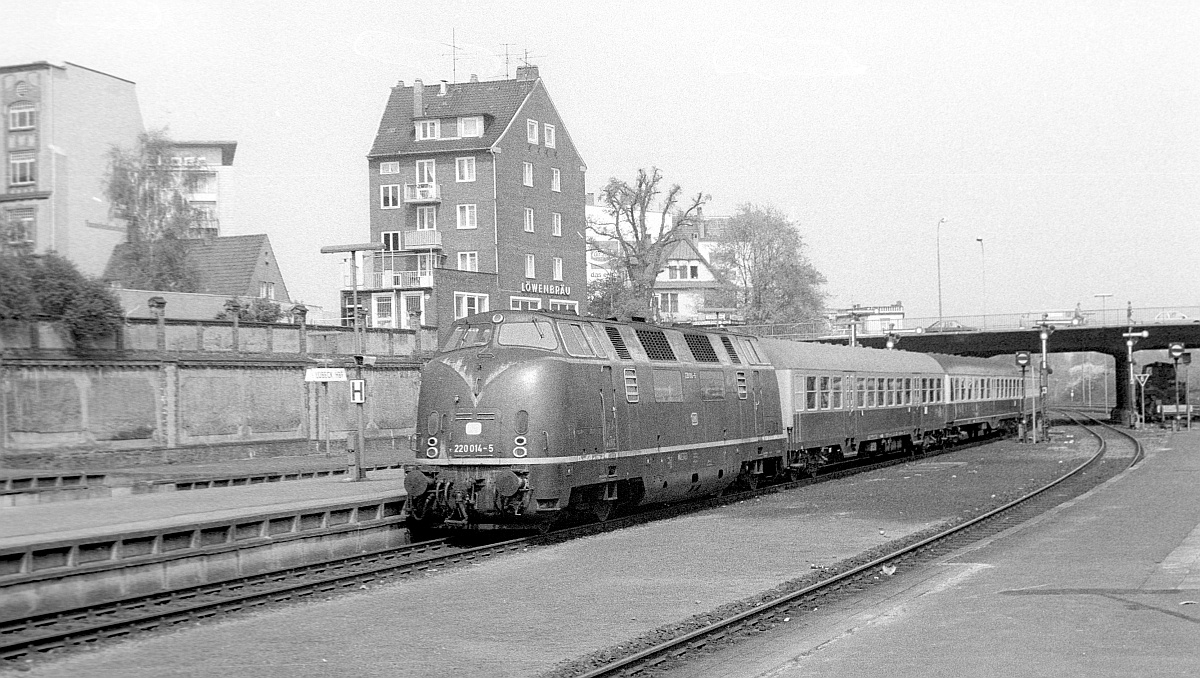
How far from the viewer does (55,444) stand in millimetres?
29625

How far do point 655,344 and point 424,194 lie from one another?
44877 millimetres

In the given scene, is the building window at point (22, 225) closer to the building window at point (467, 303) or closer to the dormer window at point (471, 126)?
the building window at point (467, 303)

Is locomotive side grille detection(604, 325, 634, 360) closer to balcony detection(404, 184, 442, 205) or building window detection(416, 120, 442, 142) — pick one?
balcony detection(404, 184, 442, 205)

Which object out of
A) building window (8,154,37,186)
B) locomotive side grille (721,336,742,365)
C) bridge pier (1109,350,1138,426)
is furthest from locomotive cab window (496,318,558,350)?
bridge pier (1109,350,1138,426)

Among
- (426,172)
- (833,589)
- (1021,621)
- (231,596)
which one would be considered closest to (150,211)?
(426,172)

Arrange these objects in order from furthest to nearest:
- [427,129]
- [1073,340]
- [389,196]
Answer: [1073,340] < [389,196] < [427,129]

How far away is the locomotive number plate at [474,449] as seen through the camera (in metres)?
18.0

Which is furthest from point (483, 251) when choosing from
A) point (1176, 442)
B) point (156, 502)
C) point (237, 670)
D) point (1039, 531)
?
point (237, 670)

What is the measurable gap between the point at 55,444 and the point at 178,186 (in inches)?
1184

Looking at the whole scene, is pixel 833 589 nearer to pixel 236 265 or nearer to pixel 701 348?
pixel 701 348

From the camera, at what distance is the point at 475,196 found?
211ft

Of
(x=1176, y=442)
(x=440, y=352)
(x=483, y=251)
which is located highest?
(x=483, y=251)

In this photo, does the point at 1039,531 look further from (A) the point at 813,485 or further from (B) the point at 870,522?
(A) the point at 813,485

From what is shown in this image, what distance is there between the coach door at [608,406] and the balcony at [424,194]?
45985 millimetres
